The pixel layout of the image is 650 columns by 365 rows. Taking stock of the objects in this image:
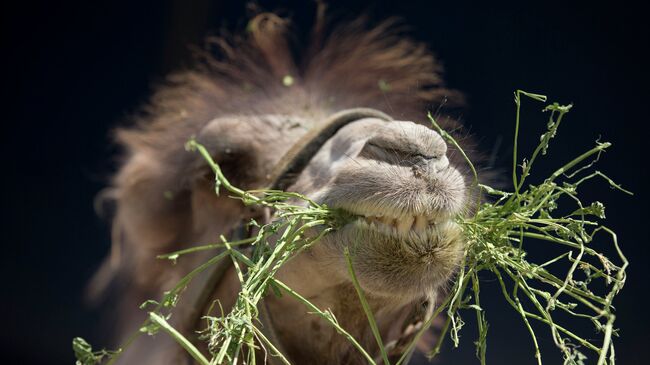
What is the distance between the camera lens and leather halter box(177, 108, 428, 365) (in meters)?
1.72

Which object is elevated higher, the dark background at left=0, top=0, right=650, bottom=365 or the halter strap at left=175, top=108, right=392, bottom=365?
the halter strap at left=175, top=108, right=392, bottom=365

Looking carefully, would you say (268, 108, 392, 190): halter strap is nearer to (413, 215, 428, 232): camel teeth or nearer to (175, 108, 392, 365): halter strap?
(175, 108, 392, 365): halter strap

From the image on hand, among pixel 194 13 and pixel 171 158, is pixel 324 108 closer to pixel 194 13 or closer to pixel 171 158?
pixel 171 158

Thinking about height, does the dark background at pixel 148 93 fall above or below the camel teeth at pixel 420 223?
below

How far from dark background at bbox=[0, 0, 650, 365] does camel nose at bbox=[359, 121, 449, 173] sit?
4.78 feet

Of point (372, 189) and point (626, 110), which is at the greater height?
point (372, 189)

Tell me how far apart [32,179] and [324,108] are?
2.80 m

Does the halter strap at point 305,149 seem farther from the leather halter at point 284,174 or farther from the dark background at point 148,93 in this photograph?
the dark background at point 148,93

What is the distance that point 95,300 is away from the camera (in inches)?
101

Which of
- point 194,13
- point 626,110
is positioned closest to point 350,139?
point 626,110

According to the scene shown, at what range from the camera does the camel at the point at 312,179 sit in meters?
1.32

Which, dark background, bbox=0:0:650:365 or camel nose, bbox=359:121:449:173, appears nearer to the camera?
camel nose, bbox=359:121:449:173

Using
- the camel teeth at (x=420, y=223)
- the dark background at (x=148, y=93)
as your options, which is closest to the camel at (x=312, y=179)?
the camel teeth at (x=420, y=223)

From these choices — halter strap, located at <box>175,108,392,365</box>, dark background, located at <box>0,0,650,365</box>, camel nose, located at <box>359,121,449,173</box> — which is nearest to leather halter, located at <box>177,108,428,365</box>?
halter strap, located at <box>175,108,392,365</box>
